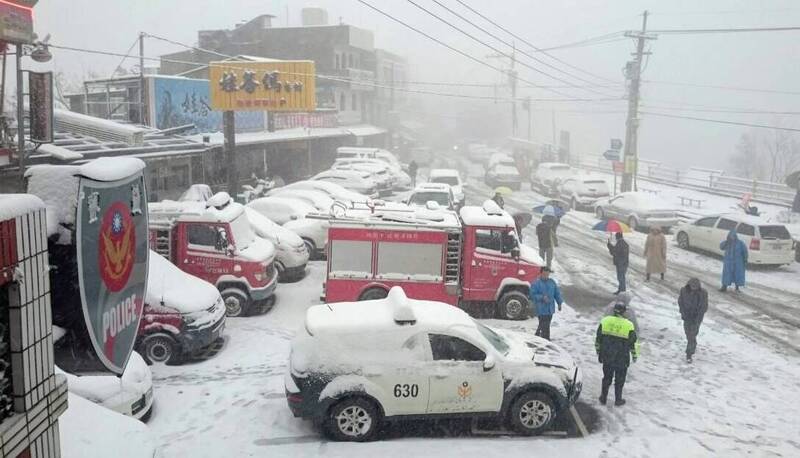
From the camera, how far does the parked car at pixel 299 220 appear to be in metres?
18.2

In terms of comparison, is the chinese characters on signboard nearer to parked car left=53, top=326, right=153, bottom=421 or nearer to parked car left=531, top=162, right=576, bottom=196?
parked car left=531, top=162, right=576, bottom=196

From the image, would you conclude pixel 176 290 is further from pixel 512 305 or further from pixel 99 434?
pixel 512 305

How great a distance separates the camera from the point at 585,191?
30516mm

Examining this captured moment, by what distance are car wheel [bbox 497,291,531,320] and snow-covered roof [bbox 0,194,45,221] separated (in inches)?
411

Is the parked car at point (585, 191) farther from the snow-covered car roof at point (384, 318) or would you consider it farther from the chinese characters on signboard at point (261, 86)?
the snow-covered car roof at point (384, 318)

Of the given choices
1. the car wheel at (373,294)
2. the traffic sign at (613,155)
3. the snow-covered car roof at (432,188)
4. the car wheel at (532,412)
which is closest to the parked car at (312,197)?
the snow-covered car roof at (432,188)

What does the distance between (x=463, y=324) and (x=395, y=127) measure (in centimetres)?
5552

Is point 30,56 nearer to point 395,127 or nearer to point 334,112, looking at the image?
point 334,112

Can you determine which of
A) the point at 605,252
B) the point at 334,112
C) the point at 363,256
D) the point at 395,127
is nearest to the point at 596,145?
the point at 395,127

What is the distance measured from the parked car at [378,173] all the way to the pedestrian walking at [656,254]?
1483 cm

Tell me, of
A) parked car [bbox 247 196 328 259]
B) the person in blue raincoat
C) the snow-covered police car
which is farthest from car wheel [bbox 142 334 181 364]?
the person in blue raincoat

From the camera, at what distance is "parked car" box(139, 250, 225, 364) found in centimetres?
1067

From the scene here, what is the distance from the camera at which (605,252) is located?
2105cm

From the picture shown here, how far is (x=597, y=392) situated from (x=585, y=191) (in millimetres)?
21517
